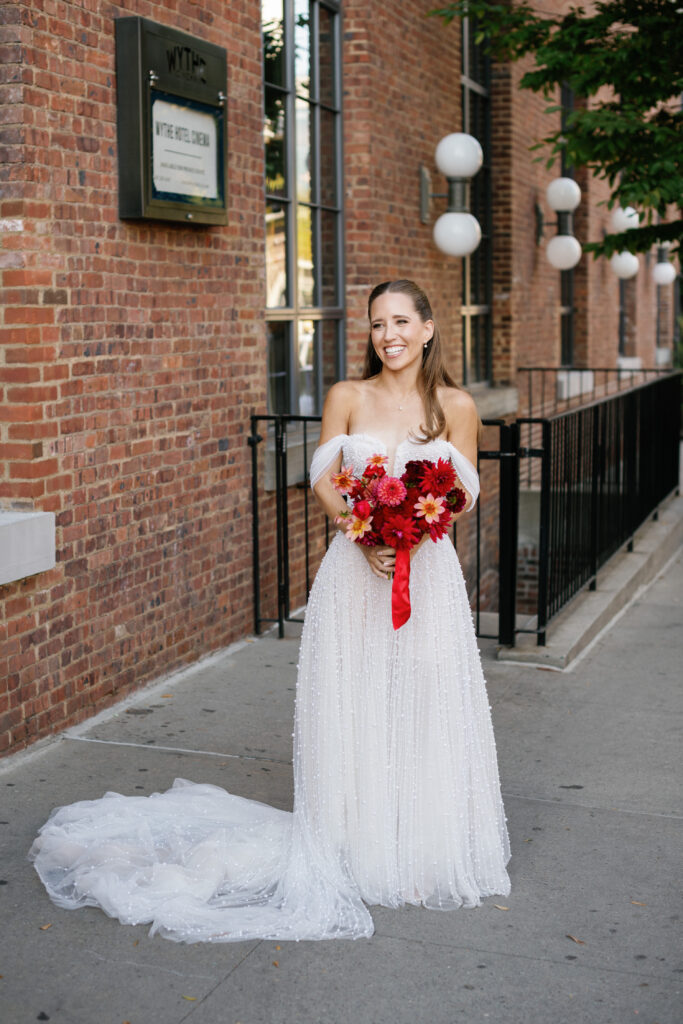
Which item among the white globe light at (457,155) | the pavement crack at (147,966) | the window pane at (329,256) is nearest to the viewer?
the pavement crack at (147,966)

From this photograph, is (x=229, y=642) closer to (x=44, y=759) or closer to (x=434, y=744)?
(x=44, y=759)

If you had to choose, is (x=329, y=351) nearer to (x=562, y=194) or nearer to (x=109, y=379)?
(x=109, y=379)

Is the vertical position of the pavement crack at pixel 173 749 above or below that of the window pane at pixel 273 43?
below

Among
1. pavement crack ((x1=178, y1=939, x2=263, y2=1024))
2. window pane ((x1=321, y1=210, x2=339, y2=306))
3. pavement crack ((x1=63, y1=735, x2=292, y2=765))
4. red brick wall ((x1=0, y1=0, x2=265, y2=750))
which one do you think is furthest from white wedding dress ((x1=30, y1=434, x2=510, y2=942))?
window pane ((x1=321, y1=210, x2=339, y2=306))

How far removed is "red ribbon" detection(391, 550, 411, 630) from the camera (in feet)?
13.2

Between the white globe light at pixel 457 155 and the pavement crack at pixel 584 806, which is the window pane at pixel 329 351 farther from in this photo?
the pavement crack at pixel 584 806

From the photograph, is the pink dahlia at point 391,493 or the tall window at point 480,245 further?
the tall window at point 480,245

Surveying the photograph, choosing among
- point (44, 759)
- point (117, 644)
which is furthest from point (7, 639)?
point (117, 644)

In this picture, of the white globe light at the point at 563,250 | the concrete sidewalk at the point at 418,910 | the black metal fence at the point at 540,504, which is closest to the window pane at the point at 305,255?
the black metal fence at the point at 540,504

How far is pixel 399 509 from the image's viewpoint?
3941 mm

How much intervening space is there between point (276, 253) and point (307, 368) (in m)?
0.87

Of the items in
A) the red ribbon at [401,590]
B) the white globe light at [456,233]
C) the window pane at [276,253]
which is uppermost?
the white globe light at [456,233]

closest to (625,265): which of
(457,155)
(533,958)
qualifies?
(457,155)

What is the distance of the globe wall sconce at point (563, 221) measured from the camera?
1391 cm
